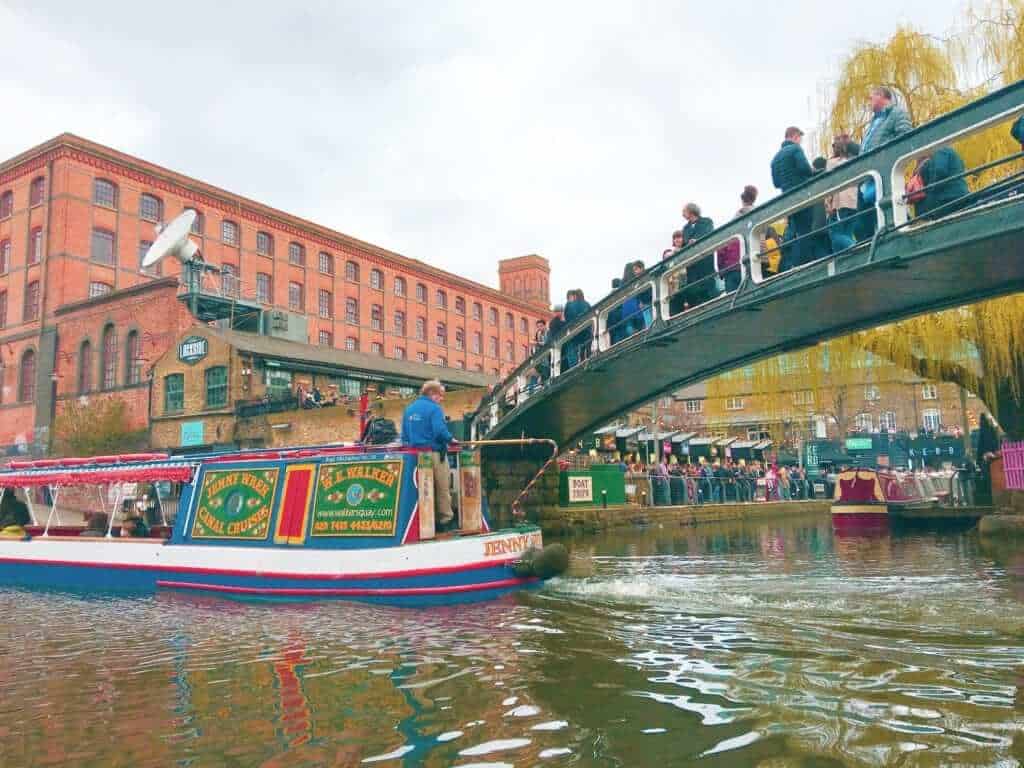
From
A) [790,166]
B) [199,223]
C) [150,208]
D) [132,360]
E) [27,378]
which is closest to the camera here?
[790,166]

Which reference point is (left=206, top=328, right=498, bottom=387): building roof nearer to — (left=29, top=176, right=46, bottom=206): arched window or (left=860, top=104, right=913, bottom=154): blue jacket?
(left=29, top=176, right=46, bottom=206): arched window

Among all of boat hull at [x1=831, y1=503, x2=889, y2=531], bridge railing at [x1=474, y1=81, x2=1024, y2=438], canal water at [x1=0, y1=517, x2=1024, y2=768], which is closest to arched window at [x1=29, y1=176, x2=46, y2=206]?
bridge railing at [x1=474, y1=81, x2=1024, y2=438]

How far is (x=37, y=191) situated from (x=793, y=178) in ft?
121

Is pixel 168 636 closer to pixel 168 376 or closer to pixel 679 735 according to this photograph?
pixel 679 735

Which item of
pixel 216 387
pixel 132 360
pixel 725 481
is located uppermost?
pixel 132 360

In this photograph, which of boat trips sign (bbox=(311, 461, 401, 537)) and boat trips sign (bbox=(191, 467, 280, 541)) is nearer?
boat trips sign (bbox=(311, 461, 401, 537))

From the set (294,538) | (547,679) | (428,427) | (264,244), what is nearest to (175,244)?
(264,244)

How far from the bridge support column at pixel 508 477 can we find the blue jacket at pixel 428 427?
8886 millimetres

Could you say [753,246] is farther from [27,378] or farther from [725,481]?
[27,378]

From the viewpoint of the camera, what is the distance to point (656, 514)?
948 inches

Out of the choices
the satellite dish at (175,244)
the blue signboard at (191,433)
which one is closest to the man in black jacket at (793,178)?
the blue signboard at (191,433)

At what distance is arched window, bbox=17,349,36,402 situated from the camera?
35.4 metres

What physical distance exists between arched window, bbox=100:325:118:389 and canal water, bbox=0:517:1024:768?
79.7 ft

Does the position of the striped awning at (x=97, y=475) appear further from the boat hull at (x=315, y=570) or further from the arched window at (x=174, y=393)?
Answer: the arched window at (x=174, y=393)
